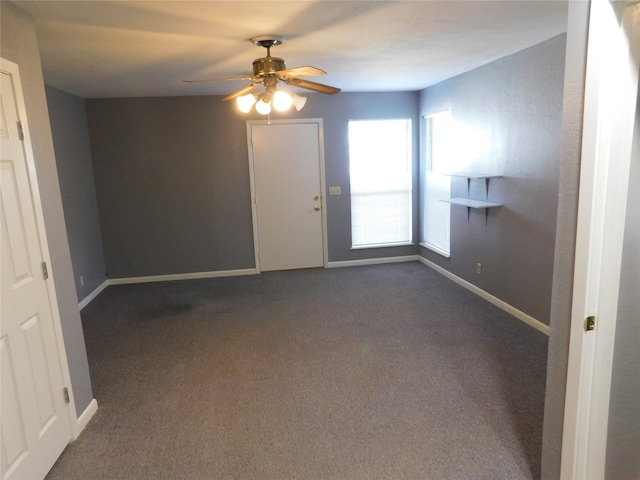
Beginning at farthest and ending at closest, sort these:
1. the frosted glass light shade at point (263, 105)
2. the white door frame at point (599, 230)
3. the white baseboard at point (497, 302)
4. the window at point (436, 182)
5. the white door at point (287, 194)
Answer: the white door at point (287, 194) → the window at point (436, 182) → the white baseboard at point (497, 302) → the frosted glass light shade at point (263, 105) → the white door frame at point (599, 230)

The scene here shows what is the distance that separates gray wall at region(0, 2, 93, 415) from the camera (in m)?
2.06

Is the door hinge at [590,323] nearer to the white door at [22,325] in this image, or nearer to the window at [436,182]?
the white door at [22,325]

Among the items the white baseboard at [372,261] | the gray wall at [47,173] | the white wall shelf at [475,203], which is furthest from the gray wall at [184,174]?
the gray wall at [47,173]

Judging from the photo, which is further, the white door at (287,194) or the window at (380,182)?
the window at (380,182)

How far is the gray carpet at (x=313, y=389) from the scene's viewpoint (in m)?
2.16

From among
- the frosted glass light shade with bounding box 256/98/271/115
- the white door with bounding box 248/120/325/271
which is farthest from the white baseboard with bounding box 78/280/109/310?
the frosted glass light shade with bounding box 256/98/271/115

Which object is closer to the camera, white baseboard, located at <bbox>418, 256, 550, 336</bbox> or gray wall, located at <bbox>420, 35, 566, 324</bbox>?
gray wall, located at <bbox>420, 35, 566, 324</bbox>

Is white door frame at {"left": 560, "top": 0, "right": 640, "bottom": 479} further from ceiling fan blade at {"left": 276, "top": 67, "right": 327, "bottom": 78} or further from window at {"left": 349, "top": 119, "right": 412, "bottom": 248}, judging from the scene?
window at {"left": 349, "top": 119, "right": 412, "bottom": 248}

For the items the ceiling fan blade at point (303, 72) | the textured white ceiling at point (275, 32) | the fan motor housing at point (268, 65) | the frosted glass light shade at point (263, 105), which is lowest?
the frosted glass light shade at point (263, 105)

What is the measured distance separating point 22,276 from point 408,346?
2.62 m

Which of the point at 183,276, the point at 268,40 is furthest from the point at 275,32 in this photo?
the point at 183,276

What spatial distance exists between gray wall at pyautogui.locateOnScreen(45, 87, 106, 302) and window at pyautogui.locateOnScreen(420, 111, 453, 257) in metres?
4.09

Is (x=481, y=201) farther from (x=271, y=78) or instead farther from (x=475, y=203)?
(x=271, y=78)

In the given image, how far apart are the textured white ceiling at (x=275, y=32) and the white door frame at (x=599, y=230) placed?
1078mm
